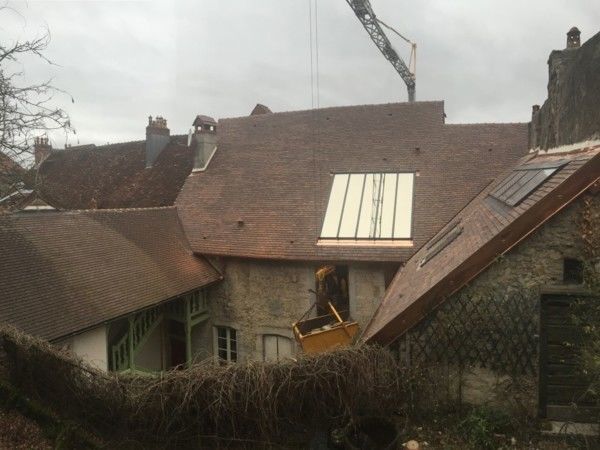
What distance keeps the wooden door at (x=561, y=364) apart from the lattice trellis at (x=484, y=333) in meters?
0.14

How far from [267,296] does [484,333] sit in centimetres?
810

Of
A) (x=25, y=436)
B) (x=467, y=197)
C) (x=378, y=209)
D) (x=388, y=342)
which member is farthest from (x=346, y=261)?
(x=25, y=436)

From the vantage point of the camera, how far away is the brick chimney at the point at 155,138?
1967 centimetres

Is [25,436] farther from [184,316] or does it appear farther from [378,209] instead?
[378,209]

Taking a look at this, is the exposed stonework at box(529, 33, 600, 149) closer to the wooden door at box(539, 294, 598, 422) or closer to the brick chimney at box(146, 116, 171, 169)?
the wooden door at box(539, 294, 598, 422)

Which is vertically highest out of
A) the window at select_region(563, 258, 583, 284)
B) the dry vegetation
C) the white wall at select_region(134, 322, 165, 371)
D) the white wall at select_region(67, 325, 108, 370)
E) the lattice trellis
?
the window at select_region(563, 258, 583, 284)

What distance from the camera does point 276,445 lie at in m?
5.18

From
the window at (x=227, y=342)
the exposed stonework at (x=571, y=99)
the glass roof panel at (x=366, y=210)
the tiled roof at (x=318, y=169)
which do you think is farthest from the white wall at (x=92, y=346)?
the exposed stonework at (x=571, y=99)

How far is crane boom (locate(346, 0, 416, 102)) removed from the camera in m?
23.7

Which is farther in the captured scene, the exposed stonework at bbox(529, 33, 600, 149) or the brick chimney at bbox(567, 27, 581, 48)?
the brick chimney at bbox(567, 27, 581, 48)

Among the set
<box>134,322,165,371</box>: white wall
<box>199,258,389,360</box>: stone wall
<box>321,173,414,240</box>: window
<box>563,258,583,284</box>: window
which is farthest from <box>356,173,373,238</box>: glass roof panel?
<box>563,258,583,284</box>: window

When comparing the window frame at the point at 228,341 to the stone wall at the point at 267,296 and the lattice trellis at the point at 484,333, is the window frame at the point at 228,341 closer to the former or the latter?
the stone wall at the point at 267,296

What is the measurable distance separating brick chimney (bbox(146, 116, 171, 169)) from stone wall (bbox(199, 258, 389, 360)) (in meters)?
8.57

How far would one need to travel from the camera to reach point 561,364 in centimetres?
541
